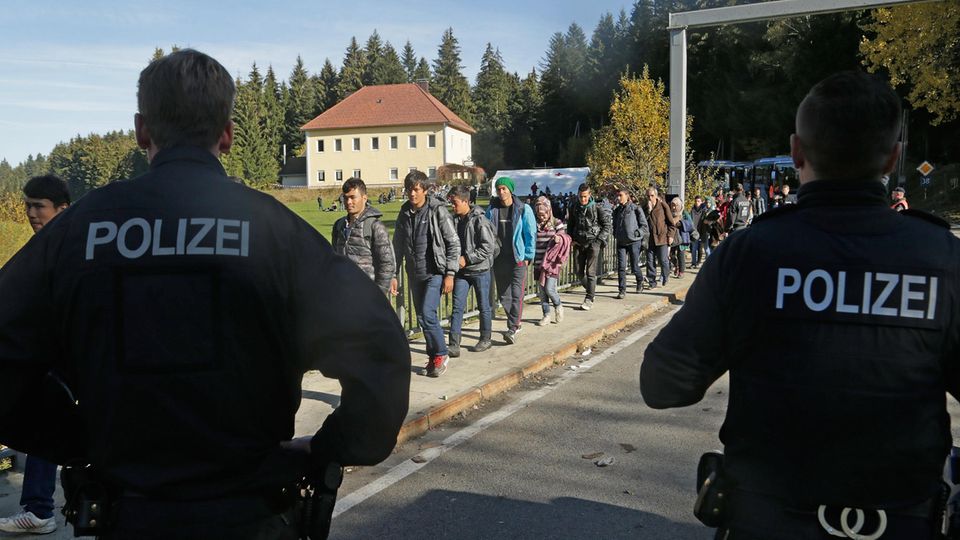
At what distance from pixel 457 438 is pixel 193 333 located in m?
4.60

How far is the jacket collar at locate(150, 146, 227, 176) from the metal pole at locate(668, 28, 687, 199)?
44.5 ft

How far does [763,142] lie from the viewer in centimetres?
5331

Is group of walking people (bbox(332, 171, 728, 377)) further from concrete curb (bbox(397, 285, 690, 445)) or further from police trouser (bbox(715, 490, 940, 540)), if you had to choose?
police trouser (bbox(715, 490, 940, 540))

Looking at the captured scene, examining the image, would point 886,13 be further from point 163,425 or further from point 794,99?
point 163,425

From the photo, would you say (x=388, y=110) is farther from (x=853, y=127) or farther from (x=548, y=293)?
(x=853, y=127)

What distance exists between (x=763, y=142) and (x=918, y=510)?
2183 inches

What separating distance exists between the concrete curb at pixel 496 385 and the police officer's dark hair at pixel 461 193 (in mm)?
1964

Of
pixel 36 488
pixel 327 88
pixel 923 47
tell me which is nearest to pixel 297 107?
pixel 327 88

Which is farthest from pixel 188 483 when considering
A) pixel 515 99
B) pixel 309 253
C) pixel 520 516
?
pixel 515 99

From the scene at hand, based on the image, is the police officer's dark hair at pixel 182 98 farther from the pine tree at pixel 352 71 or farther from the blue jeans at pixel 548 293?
the pine tree at pixel 352 71

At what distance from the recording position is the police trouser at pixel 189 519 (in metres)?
1.71

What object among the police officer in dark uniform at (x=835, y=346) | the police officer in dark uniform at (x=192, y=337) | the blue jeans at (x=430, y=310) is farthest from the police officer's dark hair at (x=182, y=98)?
the blue jeans at (x=430, y=310)

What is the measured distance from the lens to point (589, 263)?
471 inches

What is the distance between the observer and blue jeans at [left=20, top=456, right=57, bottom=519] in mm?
4164
